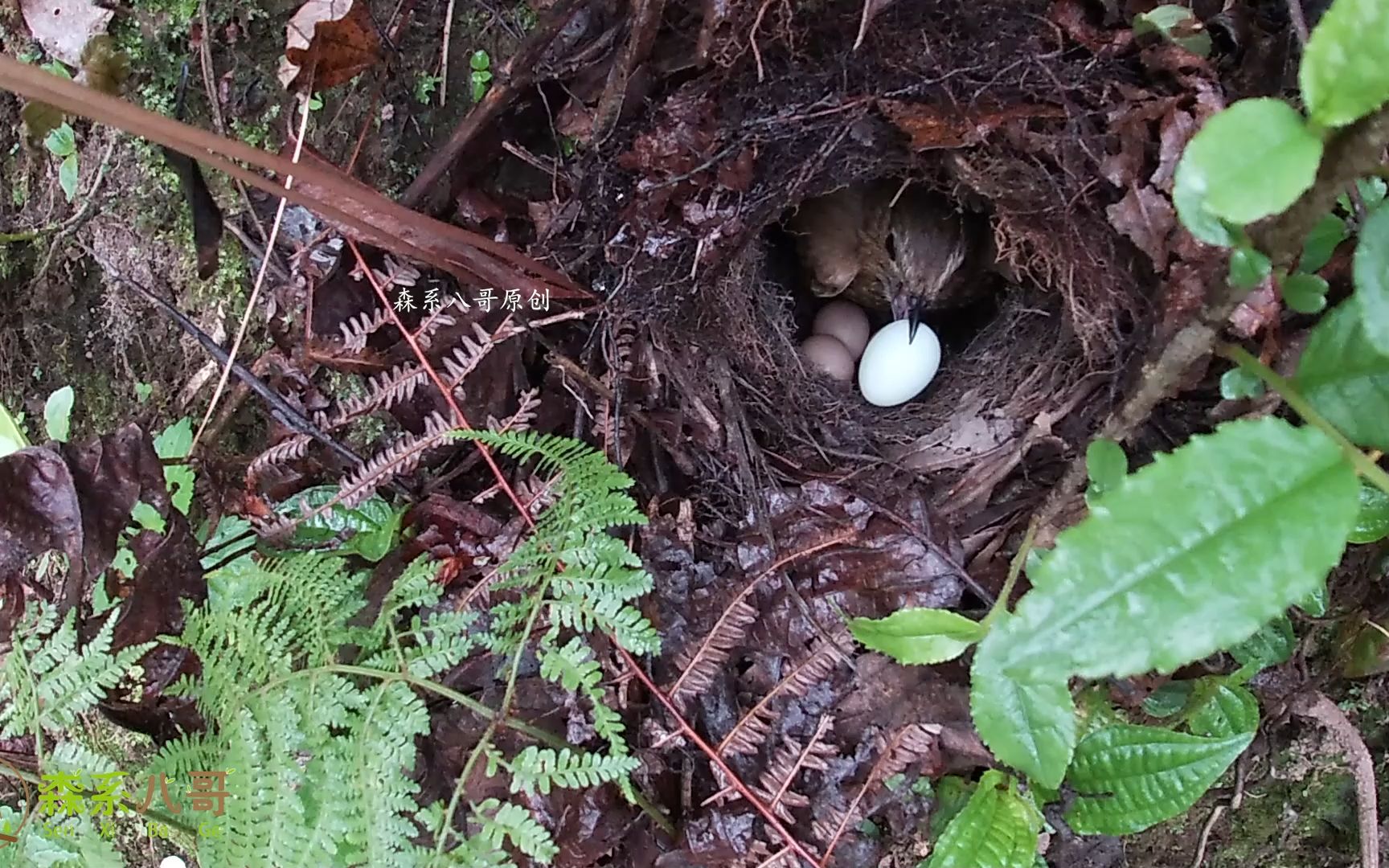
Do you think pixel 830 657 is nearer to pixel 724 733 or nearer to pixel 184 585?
pixel 724 733

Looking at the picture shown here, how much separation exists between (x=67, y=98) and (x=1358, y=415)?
44.6 inches

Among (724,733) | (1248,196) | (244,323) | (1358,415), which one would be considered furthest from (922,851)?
(244,323)

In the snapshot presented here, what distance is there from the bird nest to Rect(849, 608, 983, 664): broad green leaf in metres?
0.43

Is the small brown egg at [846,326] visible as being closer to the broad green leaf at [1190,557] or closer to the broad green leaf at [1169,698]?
the broad green leaf at [1169,698]

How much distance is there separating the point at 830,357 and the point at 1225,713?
0.96m

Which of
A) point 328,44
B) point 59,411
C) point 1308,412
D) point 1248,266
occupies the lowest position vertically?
point 1308,412

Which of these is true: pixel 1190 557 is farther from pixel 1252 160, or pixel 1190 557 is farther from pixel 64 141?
pixel 64 141

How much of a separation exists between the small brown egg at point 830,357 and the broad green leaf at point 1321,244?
3.24 ft

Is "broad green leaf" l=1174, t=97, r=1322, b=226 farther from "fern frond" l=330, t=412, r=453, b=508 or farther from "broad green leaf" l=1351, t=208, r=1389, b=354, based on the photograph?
"fern frond" l=330, t=412, r=453, b=508

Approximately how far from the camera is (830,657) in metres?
1.25

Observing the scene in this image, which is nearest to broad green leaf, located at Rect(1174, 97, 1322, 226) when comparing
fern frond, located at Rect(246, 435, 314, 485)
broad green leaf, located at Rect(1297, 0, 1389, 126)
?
broad green leaf, located at Rect(1297, 0, 1389, 126)

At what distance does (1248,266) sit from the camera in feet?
2.69

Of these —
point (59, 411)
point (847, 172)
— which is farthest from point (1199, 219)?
point (59, 411)

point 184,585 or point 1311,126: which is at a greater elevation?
point 1311,126
